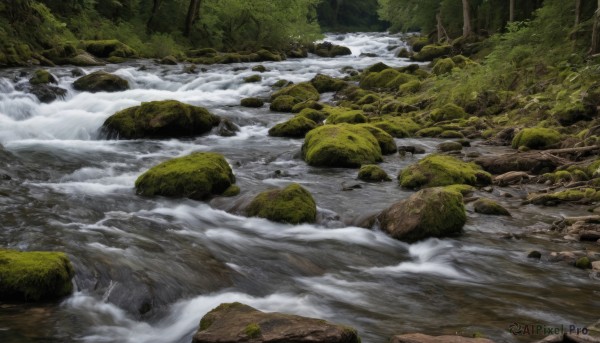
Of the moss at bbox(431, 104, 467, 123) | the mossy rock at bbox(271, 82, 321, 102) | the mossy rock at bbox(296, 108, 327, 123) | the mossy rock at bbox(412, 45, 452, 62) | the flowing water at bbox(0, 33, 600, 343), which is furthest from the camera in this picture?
the mossy rock at bbox(412, 45, 452, 62)

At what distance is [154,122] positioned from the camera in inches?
585

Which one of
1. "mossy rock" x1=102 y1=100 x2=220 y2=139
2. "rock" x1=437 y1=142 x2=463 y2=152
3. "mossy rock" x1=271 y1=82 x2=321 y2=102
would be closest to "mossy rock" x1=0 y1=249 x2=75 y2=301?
"mossy rock" x1=102 y1=100 x2=220 y2=139

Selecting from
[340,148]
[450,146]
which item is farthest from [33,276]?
[450,146]

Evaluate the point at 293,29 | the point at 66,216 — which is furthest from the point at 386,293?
the point at 293,29

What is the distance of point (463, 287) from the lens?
6.50m

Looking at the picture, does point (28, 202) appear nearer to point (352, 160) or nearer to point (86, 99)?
point (352, 160)

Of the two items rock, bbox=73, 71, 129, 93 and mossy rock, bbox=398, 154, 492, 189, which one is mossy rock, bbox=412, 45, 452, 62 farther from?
mossy rock, bbox=398, 154, 492, 189

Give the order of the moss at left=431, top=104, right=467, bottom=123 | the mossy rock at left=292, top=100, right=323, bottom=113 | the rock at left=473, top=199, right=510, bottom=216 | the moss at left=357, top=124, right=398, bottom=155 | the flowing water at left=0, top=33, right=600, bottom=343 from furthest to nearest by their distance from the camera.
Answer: the mossy rock at left=292, top=100, right=323, bottom=113 < the moss at left=431, top=104, right=467, bottom=123 < the moss at left=357, top=124, right=398, bottom=155 < the rock at left=473, top=199, right=510, bottom=216 < the flowing water at left=0, top=33, right=600, bottom=343

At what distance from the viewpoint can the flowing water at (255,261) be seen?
17.4 ft

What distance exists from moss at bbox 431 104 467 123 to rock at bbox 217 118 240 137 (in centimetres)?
659

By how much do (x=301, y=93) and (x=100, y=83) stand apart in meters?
7.76

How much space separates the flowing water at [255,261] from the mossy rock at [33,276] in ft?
0.49

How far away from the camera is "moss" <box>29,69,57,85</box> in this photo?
1880 centimetres

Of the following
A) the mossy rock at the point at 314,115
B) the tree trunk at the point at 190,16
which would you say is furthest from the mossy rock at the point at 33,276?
the tree trunk at the point at 190,16
